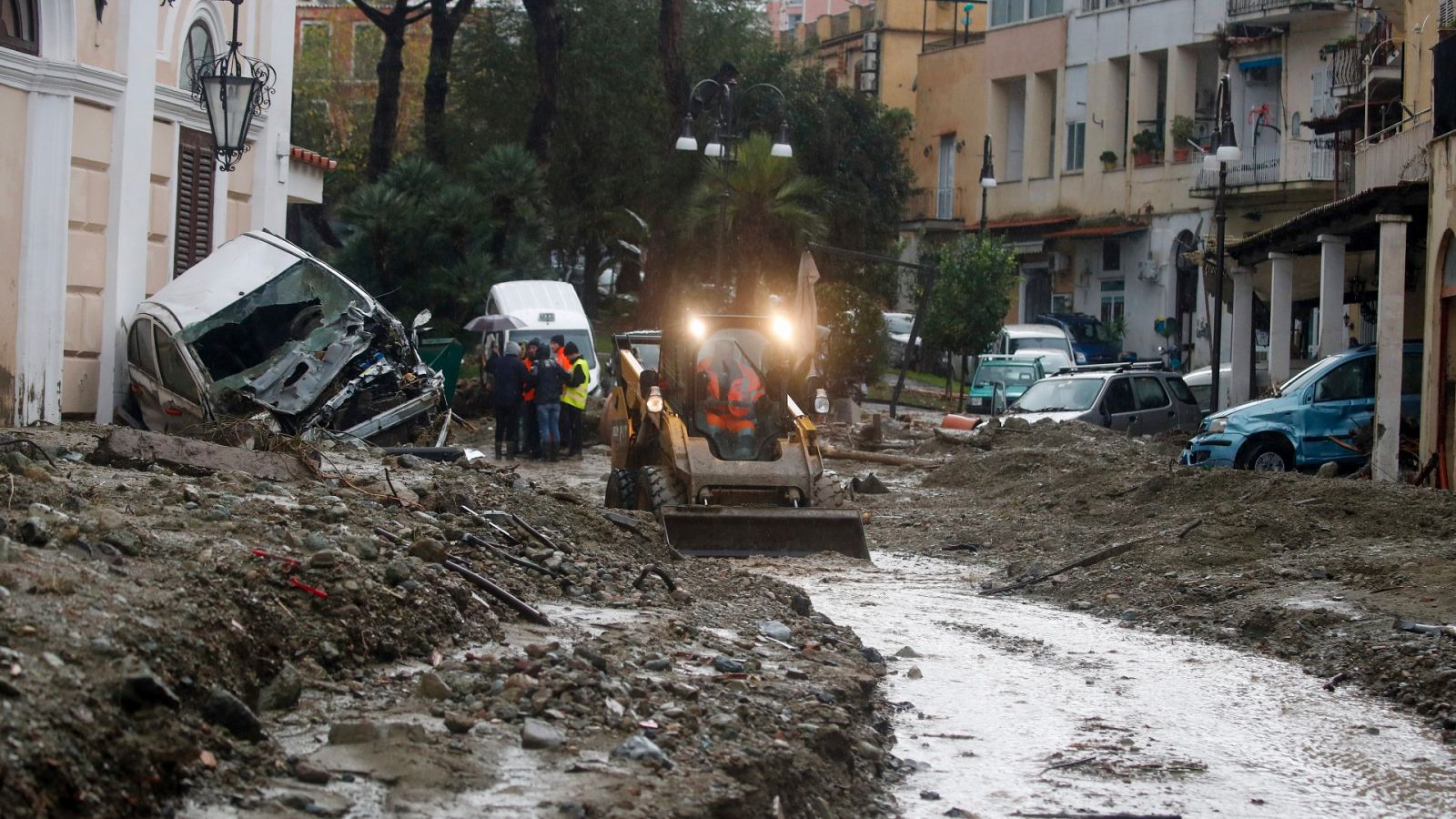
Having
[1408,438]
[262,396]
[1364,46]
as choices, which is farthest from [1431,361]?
[1364,46]

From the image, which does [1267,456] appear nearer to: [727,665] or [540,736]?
[727,665]

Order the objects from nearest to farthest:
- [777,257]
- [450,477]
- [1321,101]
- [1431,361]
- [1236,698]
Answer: [1236,698] → [450,477] → [1431,361] → [777,257] → [1321,101]

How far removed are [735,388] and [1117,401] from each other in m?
13.5

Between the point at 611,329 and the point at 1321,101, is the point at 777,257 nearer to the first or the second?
the point at 611,329

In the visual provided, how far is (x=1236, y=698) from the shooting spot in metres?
9.25

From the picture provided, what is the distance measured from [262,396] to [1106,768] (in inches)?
458

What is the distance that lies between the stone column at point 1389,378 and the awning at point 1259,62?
1063 inches

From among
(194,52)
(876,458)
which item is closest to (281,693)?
(194,52)

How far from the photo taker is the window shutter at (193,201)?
19125mm

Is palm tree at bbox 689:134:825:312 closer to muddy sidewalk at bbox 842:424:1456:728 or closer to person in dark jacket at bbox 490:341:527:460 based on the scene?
person in dark jacket at bbox 490:341:527:460

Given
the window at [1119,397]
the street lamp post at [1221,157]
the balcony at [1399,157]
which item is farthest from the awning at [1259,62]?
the window at [1119,397]

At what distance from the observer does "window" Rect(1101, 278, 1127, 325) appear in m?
50.1

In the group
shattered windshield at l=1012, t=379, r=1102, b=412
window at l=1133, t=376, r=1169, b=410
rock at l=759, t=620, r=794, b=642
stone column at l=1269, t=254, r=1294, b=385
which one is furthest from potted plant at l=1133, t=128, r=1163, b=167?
rock at l=759, t=620, r=794, b=642

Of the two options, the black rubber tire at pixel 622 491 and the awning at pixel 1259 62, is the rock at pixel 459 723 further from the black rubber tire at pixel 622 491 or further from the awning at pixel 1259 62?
the awning at pixel 1259 62
